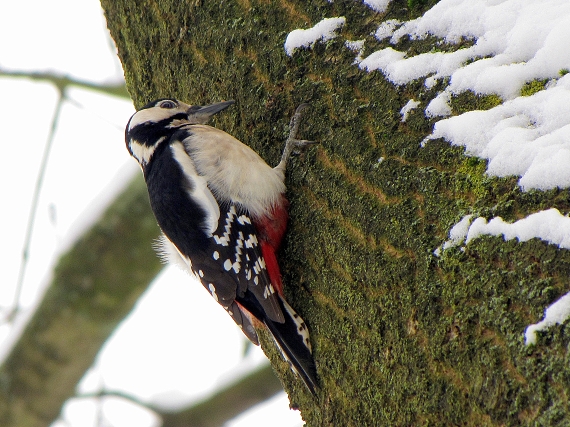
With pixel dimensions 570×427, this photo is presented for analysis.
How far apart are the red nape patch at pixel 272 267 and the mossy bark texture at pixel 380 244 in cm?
5

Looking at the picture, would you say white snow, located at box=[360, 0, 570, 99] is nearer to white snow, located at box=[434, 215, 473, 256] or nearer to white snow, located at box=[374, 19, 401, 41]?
white snow, located at box=[374, 19, 401, 41]

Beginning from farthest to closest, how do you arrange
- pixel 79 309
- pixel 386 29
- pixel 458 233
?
pixel 79 309, pixel 386 29, pixel 458 233

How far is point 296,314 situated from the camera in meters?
2.04

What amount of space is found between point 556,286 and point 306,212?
94 centimetres

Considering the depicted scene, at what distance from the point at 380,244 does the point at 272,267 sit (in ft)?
2.05

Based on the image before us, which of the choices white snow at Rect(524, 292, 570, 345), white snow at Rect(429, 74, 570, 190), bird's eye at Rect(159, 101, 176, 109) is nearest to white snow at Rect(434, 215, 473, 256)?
white snow at Rect(429, 74, 570, 190)

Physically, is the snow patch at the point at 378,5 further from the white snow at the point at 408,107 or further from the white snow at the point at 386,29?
the white snow at the point at 408,107

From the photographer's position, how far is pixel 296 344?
1999mm

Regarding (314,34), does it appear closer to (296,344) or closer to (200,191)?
(200,191)

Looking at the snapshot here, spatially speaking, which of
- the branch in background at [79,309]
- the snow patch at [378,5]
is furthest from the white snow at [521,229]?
Answer: the branch in background at [79,309]

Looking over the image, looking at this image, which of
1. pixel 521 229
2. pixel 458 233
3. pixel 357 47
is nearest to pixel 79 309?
pixel 357 47

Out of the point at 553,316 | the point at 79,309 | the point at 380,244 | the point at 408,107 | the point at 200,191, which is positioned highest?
the point at 79,309

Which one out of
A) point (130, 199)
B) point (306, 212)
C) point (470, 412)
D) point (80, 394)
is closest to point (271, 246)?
point (306, 212)

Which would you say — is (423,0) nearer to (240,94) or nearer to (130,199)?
(240,94)
